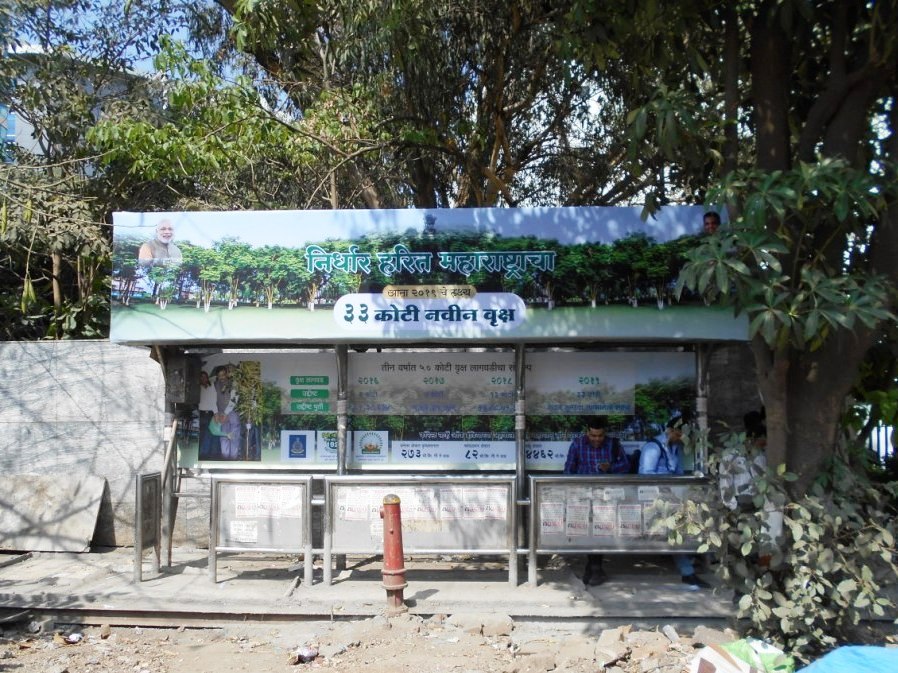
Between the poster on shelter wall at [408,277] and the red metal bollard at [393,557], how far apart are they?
165 cm

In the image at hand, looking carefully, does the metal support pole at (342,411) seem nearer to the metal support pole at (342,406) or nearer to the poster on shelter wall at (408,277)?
the metal support pole at (342,406)

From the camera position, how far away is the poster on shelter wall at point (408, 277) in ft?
25.2

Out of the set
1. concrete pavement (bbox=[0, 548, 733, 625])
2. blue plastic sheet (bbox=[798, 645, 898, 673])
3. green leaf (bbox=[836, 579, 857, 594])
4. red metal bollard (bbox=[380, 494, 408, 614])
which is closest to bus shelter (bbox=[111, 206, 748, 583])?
concrete pavement (bbox=[0, 548, 733, 625])

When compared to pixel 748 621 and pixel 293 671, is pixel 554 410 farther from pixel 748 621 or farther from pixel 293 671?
pixel 293 671

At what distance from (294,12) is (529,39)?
10.9 feet

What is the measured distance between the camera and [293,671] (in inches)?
240

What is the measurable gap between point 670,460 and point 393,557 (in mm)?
3042

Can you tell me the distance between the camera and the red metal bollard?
7051 millimetres

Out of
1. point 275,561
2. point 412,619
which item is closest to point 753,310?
point 412,619

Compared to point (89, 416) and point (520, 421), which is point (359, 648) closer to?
point (520, 421)

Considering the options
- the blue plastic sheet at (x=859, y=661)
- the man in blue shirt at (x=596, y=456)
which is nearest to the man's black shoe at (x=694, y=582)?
the man in blue shirt at (x=596, y=456)

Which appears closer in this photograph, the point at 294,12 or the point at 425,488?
the point at 425,488

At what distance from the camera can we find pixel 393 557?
7043 millimetres

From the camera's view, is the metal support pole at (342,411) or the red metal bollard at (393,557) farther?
the metal support pole at (342,411)
